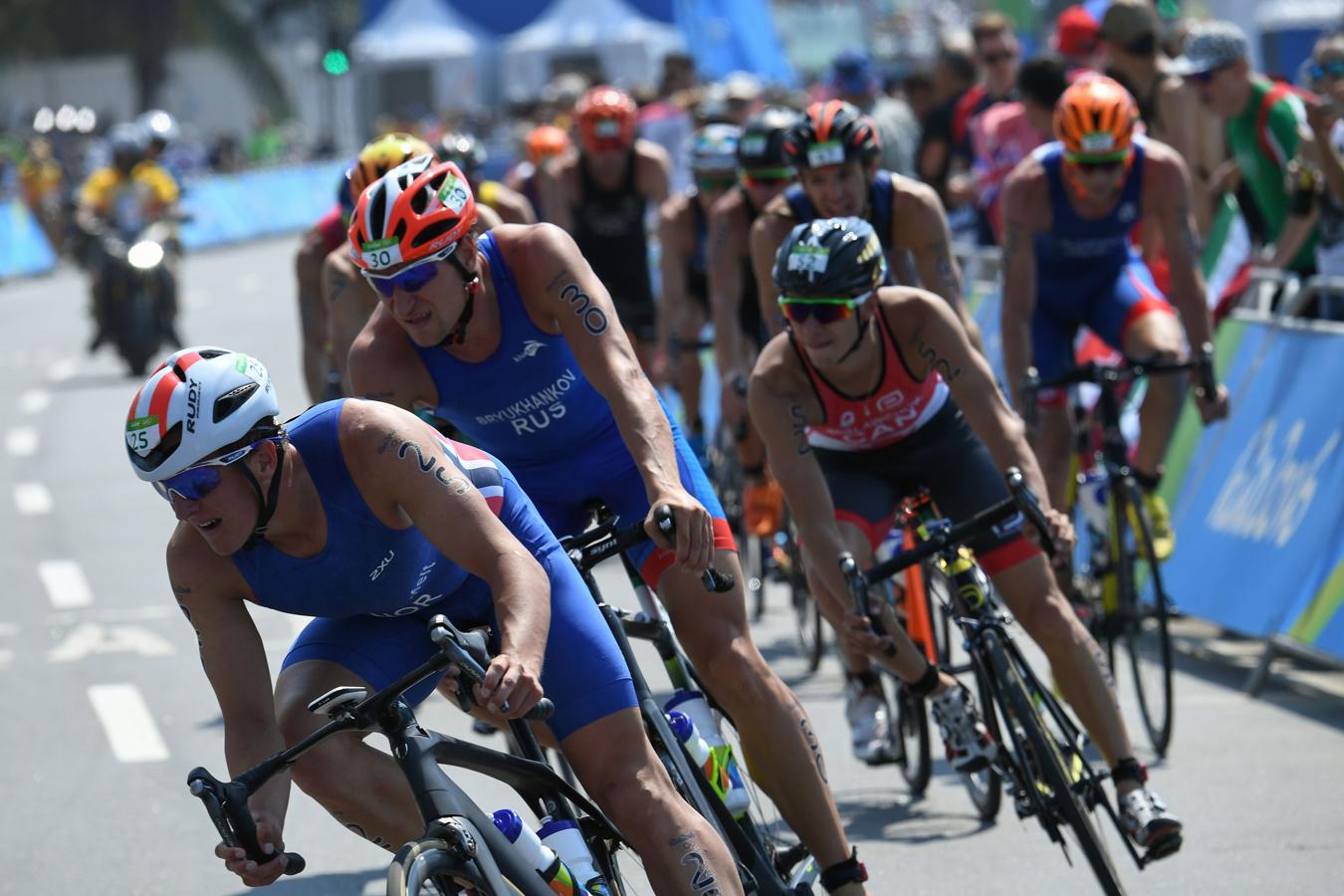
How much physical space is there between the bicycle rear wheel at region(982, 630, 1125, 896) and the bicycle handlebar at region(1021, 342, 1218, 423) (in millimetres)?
2069

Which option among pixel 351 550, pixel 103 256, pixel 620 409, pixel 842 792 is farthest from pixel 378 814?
pixel 103 256

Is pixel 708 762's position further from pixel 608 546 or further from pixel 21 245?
pixel 21 245

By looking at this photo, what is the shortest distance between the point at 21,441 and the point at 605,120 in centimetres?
773

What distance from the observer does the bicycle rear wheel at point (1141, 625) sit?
784 centimetres

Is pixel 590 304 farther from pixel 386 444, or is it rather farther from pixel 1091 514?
pixel 1091 514

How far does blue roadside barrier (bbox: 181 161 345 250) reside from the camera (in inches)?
1574

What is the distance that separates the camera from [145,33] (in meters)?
51.3

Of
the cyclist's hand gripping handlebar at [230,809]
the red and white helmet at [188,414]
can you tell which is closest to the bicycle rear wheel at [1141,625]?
the red and white helmet at [188,414]

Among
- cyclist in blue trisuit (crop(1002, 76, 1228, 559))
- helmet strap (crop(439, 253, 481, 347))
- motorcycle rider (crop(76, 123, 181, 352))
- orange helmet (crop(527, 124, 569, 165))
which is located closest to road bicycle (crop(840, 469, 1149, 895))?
helmet strap (crop(439, 253, 481, 347))

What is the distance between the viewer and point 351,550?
4699 mm

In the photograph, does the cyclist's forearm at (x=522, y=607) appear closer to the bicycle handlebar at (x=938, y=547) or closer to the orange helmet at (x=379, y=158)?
the bicycle handlebar at (x=938, y=547)

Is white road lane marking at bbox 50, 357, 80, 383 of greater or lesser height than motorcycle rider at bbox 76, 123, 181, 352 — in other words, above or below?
below

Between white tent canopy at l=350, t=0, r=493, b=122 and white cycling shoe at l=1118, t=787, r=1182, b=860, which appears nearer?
white cycling shoe at l=1118, t=787, r=1182, b=860

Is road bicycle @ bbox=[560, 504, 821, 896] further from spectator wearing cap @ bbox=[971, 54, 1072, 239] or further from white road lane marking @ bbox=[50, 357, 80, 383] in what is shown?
white road lane marking @ bbox=[50, 357, 80, 383]
